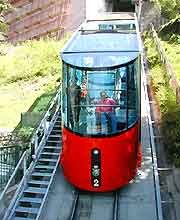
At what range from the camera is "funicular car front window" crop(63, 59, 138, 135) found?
10.6 metres

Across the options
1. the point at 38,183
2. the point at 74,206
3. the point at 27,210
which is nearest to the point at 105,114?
the point at 74,206

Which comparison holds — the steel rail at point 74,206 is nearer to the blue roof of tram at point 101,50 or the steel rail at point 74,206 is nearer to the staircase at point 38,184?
the staircase at point 38,184

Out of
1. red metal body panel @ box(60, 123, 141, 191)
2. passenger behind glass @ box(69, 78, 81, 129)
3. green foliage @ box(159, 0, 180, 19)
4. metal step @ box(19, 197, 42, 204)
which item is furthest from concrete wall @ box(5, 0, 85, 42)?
metal step @ box(19, 197, 42, 204)

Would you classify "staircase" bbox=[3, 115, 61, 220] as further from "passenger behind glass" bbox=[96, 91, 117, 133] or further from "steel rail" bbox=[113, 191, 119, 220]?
"passenger behind glass" bbox=[96, 91, 117, 133]

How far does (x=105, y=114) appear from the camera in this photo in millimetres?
10555

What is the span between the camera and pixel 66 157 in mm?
11266

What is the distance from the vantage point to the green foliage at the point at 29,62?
27103 mm

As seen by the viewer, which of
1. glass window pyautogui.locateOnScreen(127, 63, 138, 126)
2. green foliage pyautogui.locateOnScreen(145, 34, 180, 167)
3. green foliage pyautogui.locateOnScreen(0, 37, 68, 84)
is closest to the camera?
glass window pyautogui.locateOnScreen(127, 63, 138, 126)

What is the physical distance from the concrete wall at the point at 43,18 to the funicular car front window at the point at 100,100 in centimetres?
2776

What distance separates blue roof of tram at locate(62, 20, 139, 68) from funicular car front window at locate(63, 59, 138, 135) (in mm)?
205

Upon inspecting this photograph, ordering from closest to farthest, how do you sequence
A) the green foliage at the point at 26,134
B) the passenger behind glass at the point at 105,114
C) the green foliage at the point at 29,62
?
the passenger behind glass at the point at 105,114
the green foliage at the point at 26,134
the green foliage at the point at 29,62

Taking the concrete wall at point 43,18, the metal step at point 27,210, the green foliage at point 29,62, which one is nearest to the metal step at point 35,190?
the metal step at point 27,210

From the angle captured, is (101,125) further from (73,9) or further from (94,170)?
(73,9)

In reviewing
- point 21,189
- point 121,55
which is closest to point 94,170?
point 21,189
